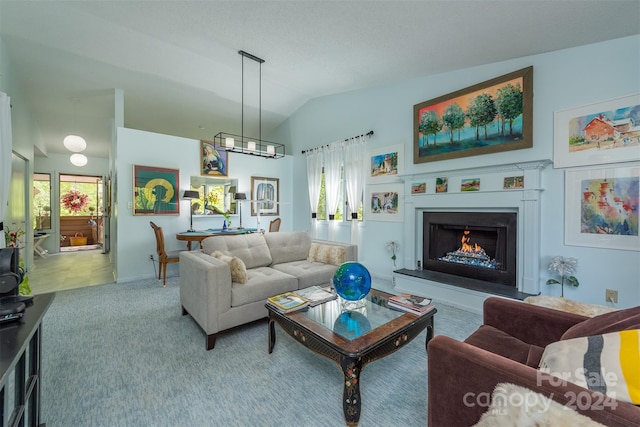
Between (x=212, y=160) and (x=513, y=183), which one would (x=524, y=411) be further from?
(x=212, y=160)

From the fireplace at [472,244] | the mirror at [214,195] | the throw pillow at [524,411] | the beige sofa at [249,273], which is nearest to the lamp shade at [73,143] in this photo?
the mirror at [214,195]

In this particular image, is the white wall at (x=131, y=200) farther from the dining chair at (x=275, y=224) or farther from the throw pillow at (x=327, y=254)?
the throw pillow at (x=327, y=254)

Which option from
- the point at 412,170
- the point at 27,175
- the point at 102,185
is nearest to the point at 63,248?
the point at 102,185

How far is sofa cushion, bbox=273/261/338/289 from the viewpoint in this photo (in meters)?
3.06

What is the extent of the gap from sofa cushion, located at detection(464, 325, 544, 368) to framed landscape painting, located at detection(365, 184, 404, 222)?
109 inches

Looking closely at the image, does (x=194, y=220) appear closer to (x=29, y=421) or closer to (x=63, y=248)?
(x=29, y=421)

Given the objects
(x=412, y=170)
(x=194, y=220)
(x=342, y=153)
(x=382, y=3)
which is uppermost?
(x=382, y=3)

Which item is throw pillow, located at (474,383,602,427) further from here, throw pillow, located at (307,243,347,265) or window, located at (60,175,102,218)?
window, located at (60,175,102,218)

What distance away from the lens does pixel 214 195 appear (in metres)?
5.43

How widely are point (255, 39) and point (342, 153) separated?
2446mm

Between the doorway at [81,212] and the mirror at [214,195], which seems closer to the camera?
the mirror at [214,195]

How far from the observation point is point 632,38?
8.11ft

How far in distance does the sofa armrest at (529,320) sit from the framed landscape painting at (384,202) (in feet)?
8.55

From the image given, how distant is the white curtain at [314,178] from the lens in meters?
5.64
